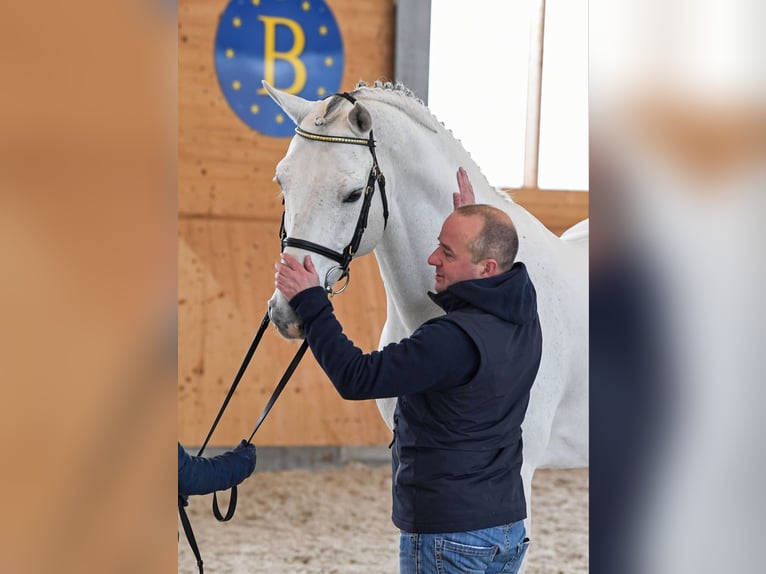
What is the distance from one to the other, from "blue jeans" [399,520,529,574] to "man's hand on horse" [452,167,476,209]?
0.85 m

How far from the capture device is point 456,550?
4.52ft

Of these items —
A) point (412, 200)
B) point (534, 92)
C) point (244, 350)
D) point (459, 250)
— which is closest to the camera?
point (459, 250)

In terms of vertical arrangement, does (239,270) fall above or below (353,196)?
below

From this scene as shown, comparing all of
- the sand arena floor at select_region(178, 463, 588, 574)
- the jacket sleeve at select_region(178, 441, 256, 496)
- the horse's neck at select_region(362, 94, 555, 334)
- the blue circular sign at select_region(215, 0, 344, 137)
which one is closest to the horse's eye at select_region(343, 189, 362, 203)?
the horse's neck at select_region(362, 94, 555, 334)

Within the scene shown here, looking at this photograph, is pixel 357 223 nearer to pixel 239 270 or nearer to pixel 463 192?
pixel 463 192

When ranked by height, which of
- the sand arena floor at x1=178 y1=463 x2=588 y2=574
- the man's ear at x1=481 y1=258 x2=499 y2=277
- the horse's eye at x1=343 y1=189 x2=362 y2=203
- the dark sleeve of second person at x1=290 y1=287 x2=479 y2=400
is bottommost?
the sand arena floor at x1=178 y1=463 x2=588 y2=574

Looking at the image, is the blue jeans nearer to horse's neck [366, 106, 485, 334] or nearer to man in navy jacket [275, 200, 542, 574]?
man in navy jacket [275, 200, 542, 574]

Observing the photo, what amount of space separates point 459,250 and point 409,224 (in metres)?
0.64

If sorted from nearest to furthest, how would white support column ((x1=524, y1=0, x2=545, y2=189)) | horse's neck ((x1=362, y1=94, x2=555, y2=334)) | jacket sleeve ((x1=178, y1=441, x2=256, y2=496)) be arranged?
1. jacket sleeve ((x1=178, y1=441, x2=256, y2=496))
2. horse's neck ((x1=362, y1=94, x2=555, y2=334))
3. white support column ((x1=524, y1=0, x2=545, y2=189))

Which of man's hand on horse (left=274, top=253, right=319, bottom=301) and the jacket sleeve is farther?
man's hand on horse (left=274, top=253, right=319, bottom=301)

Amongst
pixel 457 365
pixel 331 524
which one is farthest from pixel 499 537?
pixel 331 524

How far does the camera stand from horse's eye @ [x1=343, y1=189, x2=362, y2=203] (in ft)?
6.10

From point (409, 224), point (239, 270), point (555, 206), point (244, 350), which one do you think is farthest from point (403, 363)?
point (555, 206)

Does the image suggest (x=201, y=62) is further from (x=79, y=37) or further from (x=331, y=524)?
(x=79, y=37)
